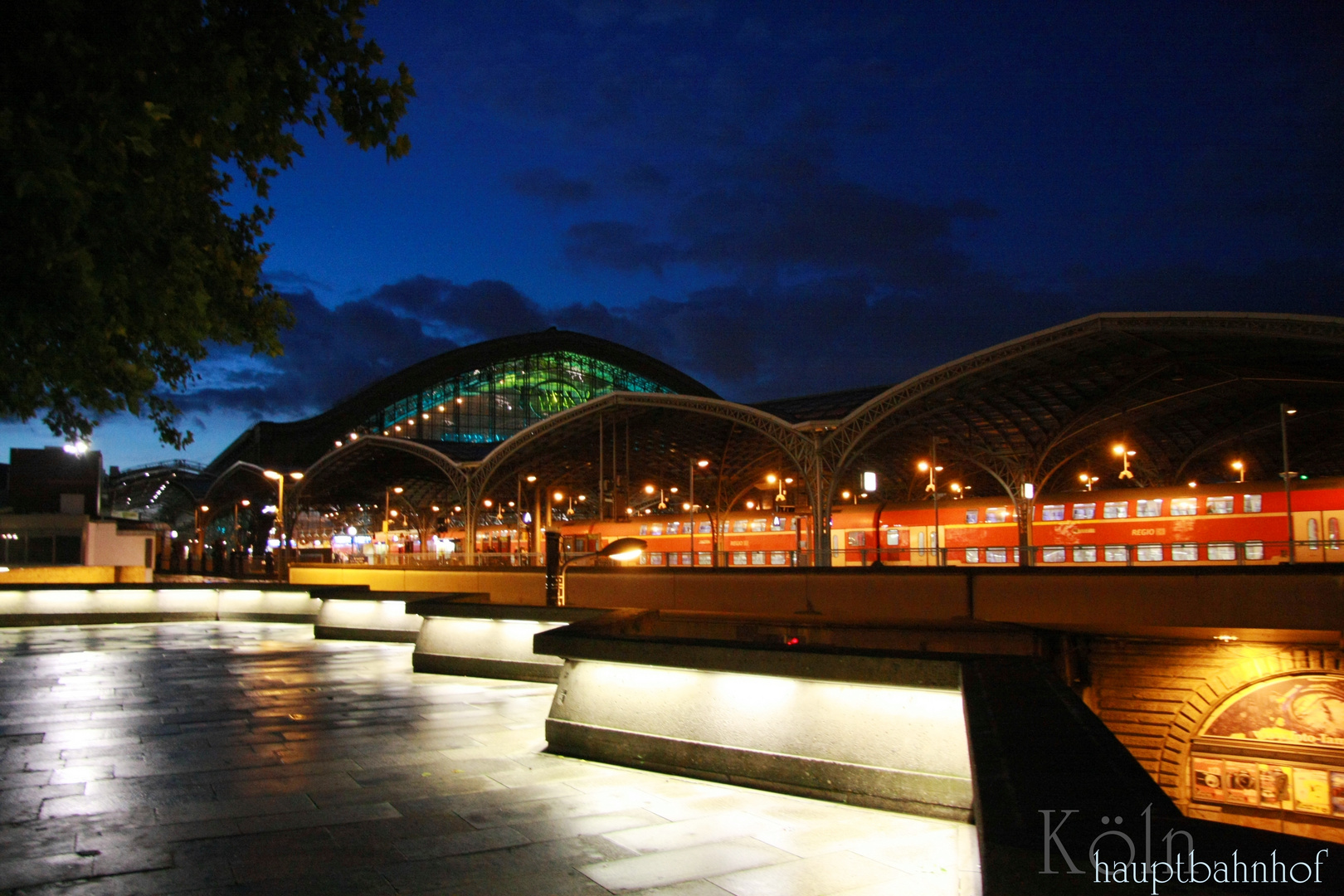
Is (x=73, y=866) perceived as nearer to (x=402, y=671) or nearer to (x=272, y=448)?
(x=402, y=671)

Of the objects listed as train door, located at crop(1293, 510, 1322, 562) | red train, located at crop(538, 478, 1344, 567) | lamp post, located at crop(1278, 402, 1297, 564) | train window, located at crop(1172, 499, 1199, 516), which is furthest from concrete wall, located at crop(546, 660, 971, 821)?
train window, located at crop(1172, 499, 1199, 516)

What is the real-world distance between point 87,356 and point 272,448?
310 feet

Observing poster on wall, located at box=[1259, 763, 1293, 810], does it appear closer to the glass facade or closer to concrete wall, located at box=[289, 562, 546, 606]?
concrete wall, located at box=[289, 562, 546, 606]

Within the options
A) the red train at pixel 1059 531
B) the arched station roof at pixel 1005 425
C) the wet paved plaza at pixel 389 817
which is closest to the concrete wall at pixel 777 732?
the wet paved plaza at pixel 389 817

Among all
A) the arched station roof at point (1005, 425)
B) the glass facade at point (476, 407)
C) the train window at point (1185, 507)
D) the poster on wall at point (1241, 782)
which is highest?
the glass facade at point (476, 407)

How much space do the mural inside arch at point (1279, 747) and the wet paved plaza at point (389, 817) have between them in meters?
16.2

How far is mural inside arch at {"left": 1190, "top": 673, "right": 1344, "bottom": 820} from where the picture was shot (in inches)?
728

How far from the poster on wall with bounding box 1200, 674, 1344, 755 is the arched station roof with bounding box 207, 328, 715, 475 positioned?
7330 centimetres

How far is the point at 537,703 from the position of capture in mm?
10820

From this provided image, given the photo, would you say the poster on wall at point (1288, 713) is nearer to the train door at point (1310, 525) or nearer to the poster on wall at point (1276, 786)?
the poster on wall at point (1276, 786)

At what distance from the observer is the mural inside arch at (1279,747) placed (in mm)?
18484

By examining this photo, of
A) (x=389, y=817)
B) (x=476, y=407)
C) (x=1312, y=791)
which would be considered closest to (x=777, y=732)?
(x=389, y=817)

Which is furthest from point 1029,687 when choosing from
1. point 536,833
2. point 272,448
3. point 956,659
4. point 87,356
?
point 272,448

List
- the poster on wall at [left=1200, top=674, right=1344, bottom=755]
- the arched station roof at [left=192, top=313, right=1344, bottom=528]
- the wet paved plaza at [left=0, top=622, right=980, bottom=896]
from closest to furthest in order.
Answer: the wet paved plaza at [left=0, top=622, right=980, bottom=896] → the poster on wall at [left=1200, top=674, right=1344, bottom=755] → the arched station roof at [left=192, top=313, right=1344, bottom=528]
